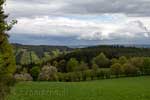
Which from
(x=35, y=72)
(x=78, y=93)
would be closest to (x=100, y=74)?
(x=35, y=72)

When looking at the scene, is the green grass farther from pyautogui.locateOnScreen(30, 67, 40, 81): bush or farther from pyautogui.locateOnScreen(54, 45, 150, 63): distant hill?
pyautogui.locateOnScreen(54, 45, 150, 63): distant hill

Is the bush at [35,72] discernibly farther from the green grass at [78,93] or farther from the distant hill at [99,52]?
the green grass at [78,93]

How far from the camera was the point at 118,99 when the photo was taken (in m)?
33.3

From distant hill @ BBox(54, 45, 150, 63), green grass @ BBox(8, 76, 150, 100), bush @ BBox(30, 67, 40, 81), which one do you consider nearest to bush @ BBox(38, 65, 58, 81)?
bush @ BBox(30, 67, 40, 81)

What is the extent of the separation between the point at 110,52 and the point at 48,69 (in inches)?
2217

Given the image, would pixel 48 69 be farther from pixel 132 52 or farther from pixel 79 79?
pixel 132 52

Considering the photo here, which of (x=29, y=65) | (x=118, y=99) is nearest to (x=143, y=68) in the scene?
(x=29, y=65)

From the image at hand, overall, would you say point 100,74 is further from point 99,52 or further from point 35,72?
point 99,52

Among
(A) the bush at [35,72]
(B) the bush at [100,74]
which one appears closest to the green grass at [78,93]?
(B) the bush at [100,74]

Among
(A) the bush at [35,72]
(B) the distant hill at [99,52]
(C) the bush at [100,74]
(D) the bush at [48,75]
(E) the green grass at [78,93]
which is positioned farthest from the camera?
(B) the distant hill at [99,52]

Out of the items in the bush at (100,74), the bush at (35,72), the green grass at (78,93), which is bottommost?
the bush at (35,72)

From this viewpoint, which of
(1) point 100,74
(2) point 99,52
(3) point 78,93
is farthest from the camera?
(2) point 99,52

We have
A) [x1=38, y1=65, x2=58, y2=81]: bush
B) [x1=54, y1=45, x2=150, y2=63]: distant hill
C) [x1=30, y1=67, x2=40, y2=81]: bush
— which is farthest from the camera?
[x1=54, y1=45, x2=150, y2=63]: distant hill

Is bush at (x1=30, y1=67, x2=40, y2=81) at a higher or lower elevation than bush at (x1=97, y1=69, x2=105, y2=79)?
lower
